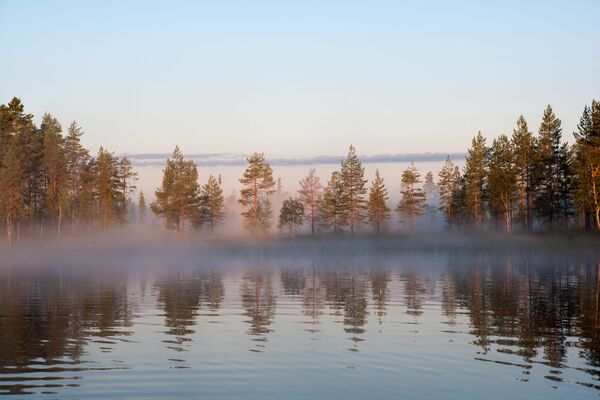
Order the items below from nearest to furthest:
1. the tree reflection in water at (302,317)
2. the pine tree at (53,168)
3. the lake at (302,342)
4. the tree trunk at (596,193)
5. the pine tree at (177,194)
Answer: the lake at (302,342), the tree reflection in water at (302,317), the tree trunk at (596,193), the pine tree at (53,168), the pine tree at (177,194)

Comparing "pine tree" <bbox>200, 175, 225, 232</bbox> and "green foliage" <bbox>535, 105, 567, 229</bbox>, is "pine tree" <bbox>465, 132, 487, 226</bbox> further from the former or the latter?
"pine tree" <bbox>200, 175, 225, 232</bbox>

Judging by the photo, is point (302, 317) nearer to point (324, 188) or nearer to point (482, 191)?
point (482, 191)

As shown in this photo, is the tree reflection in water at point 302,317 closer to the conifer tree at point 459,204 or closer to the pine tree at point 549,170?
the pine tree at point 549,170

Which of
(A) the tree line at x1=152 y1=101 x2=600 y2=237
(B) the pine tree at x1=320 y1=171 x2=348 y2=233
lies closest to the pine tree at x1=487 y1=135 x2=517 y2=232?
(A) the tree line at x1=152 y1=101 x2=600 y2=237

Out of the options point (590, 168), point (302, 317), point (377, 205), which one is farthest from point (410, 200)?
point (302, 317)

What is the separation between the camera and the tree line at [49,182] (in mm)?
99625

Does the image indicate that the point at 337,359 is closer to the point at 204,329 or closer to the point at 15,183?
the point at 204,329

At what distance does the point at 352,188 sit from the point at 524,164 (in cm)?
3961

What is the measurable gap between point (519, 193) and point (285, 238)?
39016 millimetres

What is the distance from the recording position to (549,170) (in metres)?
98.9

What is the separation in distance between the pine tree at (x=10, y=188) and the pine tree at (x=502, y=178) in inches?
2888

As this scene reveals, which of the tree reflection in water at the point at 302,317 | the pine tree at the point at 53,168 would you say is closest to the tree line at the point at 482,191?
the pine tree at the point at 53,168

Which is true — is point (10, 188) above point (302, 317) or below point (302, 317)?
above

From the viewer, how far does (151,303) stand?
28.7 metres
